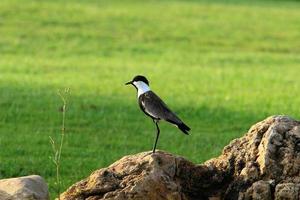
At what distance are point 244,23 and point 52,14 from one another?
532 centimetres

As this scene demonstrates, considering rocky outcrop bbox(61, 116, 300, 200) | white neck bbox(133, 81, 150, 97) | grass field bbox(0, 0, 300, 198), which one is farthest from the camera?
grass field bbox(0, 0, 300, 198)

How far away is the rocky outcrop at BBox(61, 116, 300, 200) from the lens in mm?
7062

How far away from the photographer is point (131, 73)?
18.9 metres

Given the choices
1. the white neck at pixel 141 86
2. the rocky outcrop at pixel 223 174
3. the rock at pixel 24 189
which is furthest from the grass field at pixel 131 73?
the white neck at pixel 141 86

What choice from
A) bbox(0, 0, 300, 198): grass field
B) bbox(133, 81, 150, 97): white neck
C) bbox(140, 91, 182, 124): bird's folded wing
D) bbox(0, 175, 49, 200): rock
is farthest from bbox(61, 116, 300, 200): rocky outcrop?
bbox(0, 0, 300, 198): grass field

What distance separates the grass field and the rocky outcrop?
2109mm

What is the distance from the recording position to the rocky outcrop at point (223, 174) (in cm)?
706

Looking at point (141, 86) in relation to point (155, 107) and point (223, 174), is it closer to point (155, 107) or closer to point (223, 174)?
point (155, 107)

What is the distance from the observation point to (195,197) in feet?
24.1

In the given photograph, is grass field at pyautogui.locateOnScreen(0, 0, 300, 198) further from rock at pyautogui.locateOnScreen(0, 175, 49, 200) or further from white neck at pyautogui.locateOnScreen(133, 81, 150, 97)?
white neck at pyautogui.locateOnScreen(133, 81, 150, 97)

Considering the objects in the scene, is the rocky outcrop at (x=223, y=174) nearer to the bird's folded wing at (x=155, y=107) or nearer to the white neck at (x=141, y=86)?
the bird's folded wing at (x=155, y=107)

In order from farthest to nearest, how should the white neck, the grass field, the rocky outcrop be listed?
the grass field < the white neck < the rocky outcrop

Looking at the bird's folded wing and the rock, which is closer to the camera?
the bird's folded wing

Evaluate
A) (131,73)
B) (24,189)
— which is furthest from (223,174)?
(131,73)
